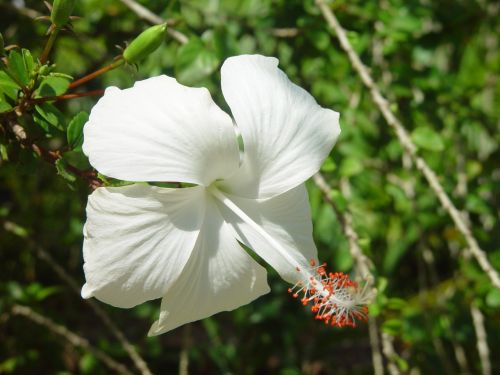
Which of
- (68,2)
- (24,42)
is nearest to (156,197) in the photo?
(68,2)

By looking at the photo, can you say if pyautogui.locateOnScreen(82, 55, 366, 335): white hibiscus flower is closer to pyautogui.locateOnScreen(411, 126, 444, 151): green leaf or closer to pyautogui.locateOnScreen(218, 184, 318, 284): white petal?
pyautogui.locateOnScreen(218, 184, 318, 284): white petal

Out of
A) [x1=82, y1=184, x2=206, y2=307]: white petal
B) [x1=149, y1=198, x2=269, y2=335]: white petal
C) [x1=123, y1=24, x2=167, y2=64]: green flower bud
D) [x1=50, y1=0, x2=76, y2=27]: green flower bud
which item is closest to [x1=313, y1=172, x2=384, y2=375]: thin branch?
[x1=149, y1=198, x2=269, y2=335]: white petal

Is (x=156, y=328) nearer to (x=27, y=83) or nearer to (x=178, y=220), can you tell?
(x=178, y=220)

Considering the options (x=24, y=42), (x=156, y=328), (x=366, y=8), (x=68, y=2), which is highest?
(x=68, y=2)

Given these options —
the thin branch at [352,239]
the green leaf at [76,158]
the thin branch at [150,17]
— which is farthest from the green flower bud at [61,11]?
Answer: the thin branch at [352,239]

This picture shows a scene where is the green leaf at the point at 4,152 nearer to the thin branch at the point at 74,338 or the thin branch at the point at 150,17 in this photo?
the thin branch at the point at 150,17

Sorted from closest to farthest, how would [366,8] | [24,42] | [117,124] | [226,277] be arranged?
[117,124]
[226,277]
[366,8]
[24,42]

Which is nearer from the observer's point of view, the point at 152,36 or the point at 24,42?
the point at 152,36
